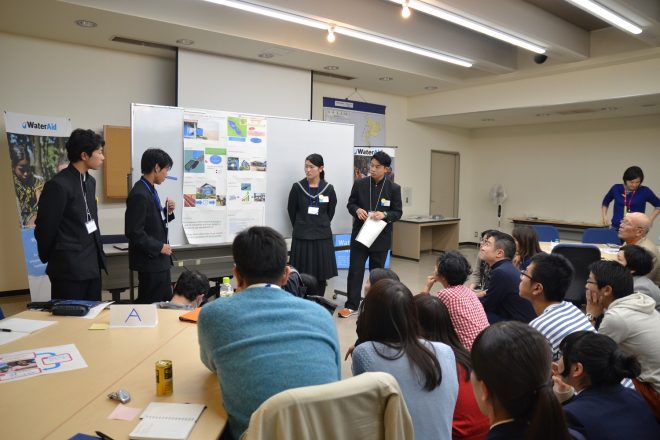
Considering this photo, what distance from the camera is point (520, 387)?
1131 millimetres

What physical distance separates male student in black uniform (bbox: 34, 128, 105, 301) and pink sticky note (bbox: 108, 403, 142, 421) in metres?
1.59

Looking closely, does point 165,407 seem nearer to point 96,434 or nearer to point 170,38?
point 96,434

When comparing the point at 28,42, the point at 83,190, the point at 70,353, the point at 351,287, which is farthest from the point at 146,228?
the point at 28,42

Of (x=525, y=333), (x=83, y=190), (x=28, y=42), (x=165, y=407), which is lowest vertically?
(x=165, y=407)

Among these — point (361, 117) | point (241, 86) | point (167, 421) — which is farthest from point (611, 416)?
point (361, 117)

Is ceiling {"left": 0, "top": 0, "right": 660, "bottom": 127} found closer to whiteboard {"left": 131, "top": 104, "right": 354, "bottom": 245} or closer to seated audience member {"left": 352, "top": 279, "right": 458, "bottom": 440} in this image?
whiteboard {"left": 131, "top": 104, "right": 354, "bottom": 245}

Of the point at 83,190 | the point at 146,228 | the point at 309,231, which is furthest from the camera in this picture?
the point at 309,231

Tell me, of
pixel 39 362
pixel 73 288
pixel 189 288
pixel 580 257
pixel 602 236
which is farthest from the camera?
pixel 602 236

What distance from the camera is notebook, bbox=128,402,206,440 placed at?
1.23 m

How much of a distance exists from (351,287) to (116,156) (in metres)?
3.13

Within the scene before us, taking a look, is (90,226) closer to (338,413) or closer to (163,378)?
(163,378)

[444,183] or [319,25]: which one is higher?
[319,25]

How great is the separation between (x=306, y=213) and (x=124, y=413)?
125 inches

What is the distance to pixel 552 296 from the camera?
86.9 inches
